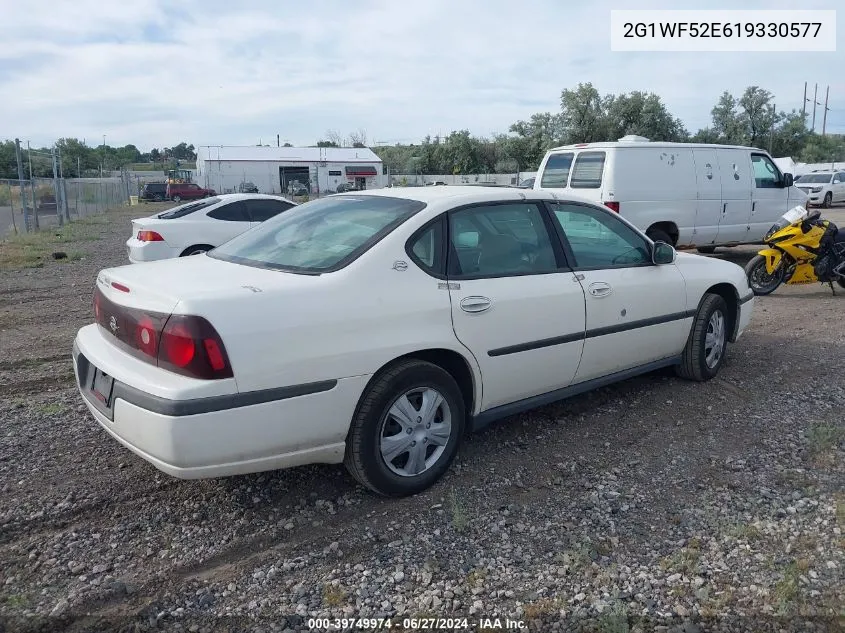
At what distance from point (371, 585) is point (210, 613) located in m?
0.66

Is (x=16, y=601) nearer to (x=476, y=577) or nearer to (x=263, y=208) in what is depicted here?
(x=476, y=577)

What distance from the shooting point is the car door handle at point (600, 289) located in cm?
445

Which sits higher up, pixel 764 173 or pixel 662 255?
pixel 764 173

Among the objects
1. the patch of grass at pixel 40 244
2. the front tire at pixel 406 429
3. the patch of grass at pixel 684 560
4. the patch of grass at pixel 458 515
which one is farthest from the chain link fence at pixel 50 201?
the patch of grass at pixel 684 560

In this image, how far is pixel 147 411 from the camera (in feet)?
10.2

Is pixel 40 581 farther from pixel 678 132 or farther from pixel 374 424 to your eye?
pixel 678 132

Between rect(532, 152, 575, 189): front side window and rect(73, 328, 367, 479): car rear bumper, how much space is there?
8372mm

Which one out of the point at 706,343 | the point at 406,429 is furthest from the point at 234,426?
the point at 706,343

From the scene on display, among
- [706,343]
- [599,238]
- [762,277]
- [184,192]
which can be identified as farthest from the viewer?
[184,192]

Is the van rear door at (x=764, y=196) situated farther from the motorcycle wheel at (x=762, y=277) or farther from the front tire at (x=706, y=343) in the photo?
the front tire at (x=706, y=343)

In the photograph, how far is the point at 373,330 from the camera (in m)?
3.44

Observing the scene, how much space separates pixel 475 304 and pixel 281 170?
199ft

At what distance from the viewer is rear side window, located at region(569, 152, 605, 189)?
1040cm

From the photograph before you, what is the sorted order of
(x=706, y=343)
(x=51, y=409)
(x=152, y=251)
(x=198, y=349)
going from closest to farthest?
(x=198, y=349) < (x=51, y=409) < (x=706, y=343) < (x=152, y=251)
